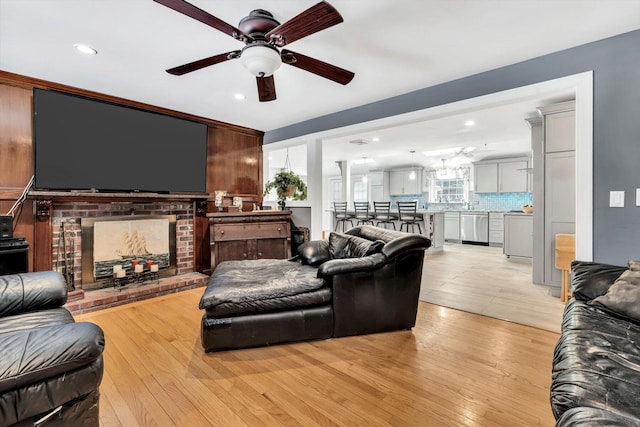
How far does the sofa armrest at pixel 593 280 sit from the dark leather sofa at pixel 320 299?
3.23ft

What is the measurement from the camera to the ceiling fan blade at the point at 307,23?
151 cm

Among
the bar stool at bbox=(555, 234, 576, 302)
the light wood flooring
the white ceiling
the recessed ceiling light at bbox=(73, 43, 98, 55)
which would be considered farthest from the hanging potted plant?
the bar stool at bbox=(555, 234, 576, 302)

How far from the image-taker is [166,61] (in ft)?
8.70

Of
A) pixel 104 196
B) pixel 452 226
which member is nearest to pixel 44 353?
pixel 104 196

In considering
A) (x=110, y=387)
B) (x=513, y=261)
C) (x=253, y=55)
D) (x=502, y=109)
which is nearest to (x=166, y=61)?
(x=253, y=55)

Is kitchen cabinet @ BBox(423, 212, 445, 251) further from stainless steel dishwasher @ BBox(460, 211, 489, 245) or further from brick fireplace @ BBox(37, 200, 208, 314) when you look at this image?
brick fireplace @ BBox(37, 200, 208, 314)

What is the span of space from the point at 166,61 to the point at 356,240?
247 centimetres

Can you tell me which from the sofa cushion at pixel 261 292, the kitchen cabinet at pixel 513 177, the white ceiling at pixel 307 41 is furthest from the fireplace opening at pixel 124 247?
the kitchen cabinet at pixel 513 177

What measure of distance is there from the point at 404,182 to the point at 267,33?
798 centimetres

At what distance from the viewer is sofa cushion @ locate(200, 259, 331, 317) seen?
213 cm

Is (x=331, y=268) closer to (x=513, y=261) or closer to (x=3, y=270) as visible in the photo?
(x=3, y=270)

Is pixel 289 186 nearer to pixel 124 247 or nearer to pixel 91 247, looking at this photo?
pixel 124 247

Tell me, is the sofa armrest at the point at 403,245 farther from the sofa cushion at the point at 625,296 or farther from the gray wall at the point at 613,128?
the gray wall at the point at 613,128

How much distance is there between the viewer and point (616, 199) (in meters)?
2.27
